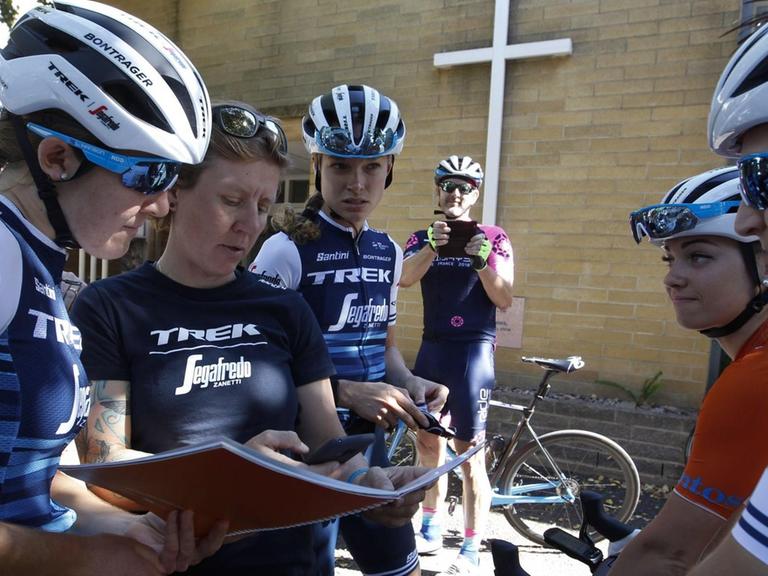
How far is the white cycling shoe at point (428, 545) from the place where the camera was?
13.5ft

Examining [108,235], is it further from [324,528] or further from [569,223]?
[569,223]

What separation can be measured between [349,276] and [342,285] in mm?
57

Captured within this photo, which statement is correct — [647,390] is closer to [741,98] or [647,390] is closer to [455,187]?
[455,187]

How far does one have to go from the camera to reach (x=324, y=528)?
6.64 feet

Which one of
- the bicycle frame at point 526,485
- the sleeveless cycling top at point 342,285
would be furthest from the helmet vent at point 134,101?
the bicycle frame at point 526,485

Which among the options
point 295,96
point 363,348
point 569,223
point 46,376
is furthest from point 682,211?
point 295,96

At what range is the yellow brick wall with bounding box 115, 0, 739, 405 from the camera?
599cm

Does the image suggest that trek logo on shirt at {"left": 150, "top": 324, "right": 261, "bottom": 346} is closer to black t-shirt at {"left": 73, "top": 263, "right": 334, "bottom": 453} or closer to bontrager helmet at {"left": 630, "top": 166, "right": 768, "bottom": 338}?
black t-shirt at {"left": 73, "top": 263, "right": 334, "bottom": 453}

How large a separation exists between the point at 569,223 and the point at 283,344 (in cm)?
532

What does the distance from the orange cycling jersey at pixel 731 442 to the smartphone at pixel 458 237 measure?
2639mm

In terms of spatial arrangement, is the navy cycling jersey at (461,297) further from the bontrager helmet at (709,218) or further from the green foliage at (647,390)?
the green foliage at (647,390)

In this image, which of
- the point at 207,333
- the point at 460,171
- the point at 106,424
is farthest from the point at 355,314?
the point at 460,171

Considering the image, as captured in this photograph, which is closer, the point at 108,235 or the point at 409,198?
the point at 108,235

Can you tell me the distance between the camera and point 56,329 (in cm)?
116
